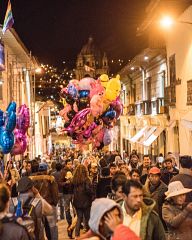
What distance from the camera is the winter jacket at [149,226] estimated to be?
5.43m

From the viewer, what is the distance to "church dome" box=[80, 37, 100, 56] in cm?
10112

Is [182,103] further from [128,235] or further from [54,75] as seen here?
[54,75]

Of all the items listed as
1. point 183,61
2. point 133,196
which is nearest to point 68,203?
point 133,196

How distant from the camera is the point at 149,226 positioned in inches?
215

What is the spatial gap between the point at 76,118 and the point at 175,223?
1066 cm

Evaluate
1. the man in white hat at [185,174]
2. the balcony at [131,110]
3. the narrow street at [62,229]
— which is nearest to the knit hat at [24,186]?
the man in white hat at [185,174]

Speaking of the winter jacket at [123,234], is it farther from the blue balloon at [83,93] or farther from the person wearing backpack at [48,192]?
the blue balloon at [83,93]

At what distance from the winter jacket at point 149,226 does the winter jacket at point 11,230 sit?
1.20 metres

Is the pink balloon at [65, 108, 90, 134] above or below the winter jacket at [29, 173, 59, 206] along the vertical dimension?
above

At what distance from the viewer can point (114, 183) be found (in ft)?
26.7

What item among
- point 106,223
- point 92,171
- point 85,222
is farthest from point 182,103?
point 106,223

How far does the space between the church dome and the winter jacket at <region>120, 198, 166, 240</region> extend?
9624 centimetres

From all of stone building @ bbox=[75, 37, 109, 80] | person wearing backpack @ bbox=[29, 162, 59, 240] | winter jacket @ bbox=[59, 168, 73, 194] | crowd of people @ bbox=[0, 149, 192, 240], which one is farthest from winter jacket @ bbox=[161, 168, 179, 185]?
stone building @ bbox=[75, 37, 109, 80]

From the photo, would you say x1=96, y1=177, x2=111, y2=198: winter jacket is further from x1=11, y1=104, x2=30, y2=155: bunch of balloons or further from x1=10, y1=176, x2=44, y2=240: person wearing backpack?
x1=11, y1=104, x2=30, y2=155: bunch of balloons
